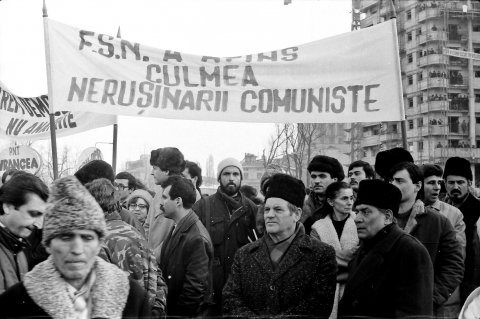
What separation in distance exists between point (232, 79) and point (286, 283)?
125 inches

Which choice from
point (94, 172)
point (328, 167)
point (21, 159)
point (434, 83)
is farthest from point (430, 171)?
point (434, 83)

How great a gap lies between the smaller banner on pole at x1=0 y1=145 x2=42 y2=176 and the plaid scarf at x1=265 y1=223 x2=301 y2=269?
8523mm

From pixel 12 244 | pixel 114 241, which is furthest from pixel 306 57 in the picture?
pixel 12 244

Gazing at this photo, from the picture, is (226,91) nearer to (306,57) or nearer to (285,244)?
(306,57)

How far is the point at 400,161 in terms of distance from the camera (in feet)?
18.9

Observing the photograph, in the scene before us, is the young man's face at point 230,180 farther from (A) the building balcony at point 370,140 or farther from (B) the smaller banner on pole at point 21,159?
(A) the building balcony at point 370,140

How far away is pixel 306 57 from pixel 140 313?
15.5 ft

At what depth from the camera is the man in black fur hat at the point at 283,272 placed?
465 centimetres

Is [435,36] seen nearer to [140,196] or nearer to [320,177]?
[140,196]

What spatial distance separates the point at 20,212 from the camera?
434 cm

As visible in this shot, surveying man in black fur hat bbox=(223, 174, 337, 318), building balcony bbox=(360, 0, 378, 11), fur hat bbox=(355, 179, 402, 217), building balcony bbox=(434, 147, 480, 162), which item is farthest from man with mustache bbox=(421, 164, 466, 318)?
building balcony bbox=(360, 0, 378, 11)

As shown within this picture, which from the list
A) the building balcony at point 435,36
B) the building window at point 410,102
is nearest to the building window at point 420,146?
the building window at point 410,102

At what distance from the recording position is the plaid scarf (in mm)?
4812

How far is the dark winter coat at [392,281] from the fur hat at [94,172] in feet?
6.96
